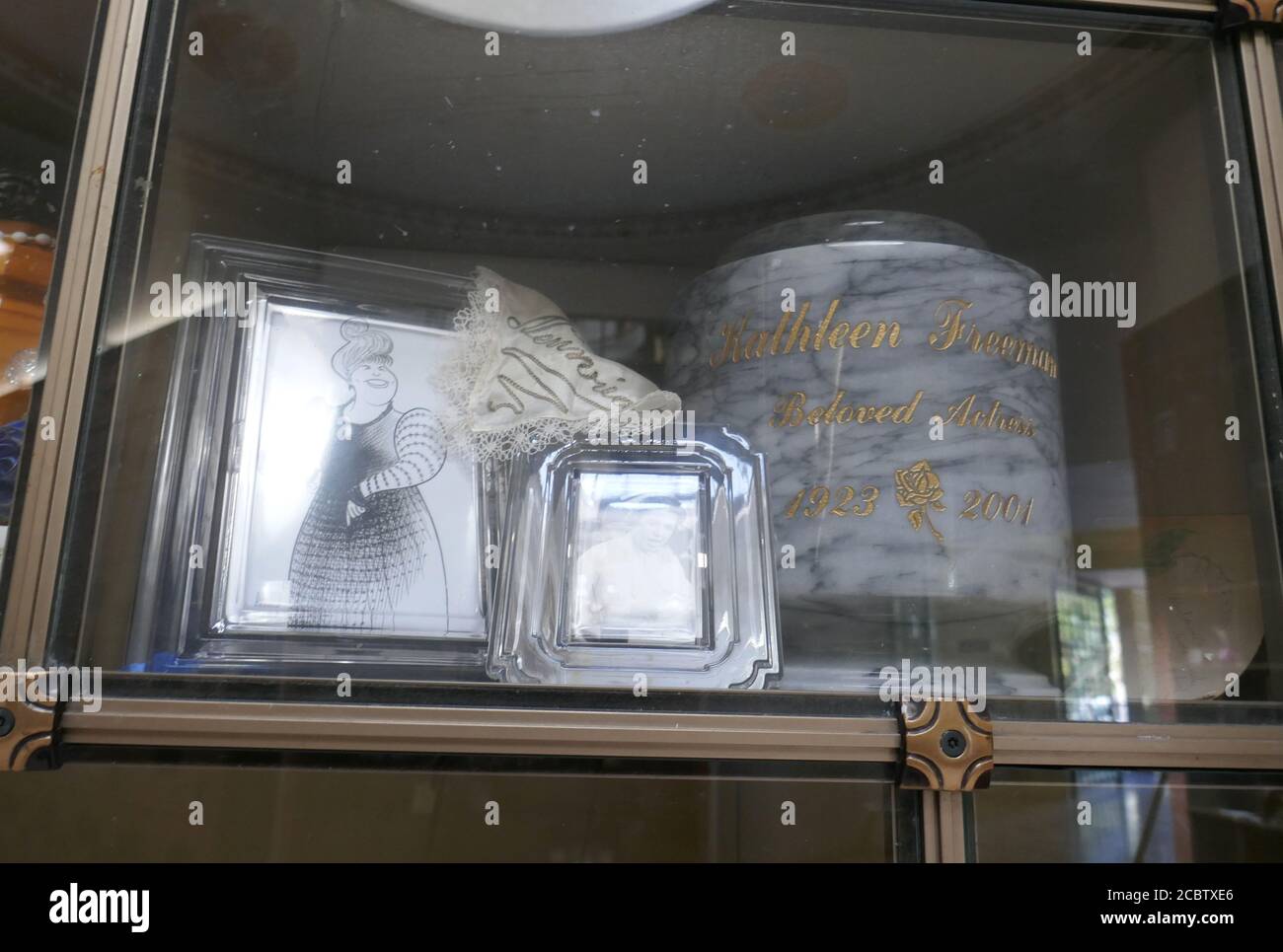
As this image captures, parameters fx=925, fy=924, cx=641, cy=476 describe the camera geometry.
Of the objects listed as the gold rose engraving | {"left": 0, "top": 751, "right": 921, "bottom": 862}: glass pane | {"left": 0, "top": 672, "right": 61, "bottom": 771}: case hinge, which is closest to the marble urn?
the gold rose engraving

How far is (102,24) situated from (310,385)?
18cm

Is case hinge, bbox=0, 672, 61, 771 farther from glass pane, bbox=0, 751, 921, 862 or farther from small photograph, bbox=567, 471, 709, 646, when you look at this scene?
small photograph, bbox=567, 471, 709, 646

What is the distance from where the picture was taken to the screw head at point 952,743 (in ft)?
1.19

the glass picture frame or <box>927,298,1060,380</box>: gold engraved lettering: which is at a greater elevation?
<box>927,298,1060,380</box>: gold engraved lettering

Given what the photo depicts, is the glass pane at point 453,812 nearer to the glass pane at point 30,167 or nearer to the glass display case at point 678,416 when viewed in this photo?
the glass display case at point 678,416

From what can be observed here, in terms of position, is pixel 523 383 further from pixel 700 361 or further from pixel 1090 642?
pixel 1090 642

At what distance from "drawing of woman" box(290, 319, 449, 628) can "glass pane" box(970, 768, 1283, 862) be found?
0.27 metres

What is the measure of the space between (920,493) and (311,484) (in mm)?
301

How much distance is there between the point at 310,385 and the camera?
476 millimetres

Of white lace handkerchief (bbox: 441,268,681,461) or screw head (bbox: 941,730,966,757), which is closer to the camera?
screw head (bbox: 941,730,966,757)

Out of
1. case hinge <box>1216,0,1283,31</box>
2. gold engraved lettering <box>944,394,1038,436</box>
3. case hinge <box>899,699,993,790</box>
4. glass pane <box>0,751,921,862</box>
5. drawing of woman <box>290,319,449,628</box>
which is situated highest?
case hinge <box>1216,0,1283,31</box>

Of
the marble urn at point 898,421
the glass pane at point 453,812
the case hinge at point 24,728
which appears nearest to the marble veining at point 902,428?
the marble urn at point 898,421

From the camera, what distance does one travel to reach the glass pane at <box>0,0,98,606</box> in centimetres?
41
